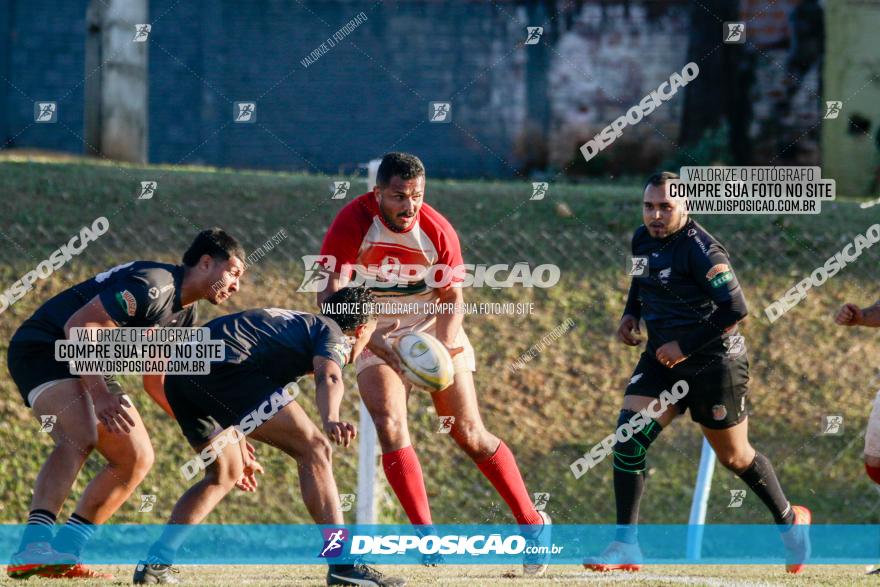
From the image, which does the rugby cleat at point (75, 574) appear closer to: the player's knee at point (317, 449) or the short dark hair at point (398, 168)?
the player's knee at point (317, 449)

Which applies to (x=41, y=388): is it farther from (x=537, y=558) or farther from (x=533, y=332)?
(x=533, y=332)

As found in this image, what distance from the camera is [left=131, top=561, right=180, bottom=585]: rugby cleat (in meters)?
7.03

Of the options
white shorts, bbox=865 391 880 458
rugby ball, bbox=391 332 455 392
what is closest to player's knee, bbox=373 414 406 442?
rugby ball, bbox=391 332 455 392

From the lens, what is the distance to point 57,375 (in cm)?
741

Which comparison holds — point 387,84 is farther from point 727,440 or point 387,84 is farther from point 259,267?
point 727,440

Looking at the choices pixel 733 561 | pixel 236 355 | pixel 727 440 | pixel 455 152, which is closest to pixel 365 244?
pixel 236 355

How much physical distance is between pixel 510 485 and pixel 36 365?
112 inches

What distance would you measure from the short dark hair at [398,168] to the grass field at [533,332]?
3271mm

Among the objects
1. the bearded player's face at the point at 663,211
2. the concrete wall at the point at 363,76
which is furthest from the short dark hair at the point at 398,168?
the concrete wall at the point at 363,76

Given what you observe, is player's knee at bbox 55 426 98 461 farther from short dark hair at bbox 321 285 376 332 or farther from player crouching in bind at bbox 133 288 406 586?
short dark hair at bbox 321 285 376 332

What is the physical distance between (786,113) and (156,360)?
10.8 m

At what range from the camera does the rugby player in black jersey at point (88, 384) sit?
7051 millimetres

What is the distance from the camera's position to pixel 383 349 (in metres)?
7.77

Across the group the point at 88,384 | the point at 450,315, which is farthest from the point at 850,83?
the point at 88,384
